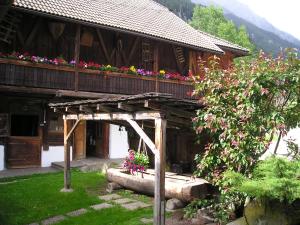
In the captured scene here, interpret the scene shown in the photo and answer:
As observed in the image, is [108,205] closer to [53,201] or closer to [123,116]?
[53,201]

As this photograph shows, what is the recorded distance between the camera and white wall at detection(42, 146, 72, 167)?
15.8m

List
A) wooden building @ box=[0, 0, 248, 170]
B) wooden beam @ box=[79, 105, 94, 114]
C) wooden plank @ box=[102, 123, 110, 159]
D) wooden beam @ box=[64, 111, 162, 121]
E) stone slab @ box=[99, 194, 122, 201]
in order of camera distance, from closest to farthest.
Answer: wooden beam @ box=[64, 111, 162, 121] → wooden beam @ box=[79, 105, 94, 114] → stone slab @ box=[99, 194, 122, 201] → wooden building @ box=[0, 0, 248, 170] → wooden plank @ box=[102, 123, 110, 159]

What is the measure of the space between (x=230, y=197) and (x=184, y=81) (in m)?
11.7

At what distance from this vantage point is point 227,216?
7.20 meters

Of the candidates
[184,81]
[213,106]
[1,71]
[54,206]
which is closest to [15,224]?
[54,206]

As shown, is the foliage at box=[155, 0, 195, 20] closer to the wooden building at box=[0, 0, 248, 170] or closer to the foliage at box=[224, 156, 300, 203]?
the wooden building at box=[0, 0, 248, 170]

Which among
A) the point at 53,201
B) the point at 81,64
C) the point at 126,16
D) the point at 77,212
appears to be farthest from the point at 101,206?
the point at 126,16

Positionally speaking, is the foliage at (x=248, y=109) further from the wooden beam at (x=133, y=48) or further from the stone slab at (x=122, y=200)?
the wooden beam at (x=133, y=48)

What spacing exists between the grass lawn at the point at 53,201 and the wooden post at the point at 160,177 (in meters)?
1.09

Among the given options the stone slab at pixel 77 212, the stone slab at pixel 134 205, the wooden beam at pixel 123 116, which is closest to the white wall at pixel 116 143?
the wooden beam at pixel 123 116

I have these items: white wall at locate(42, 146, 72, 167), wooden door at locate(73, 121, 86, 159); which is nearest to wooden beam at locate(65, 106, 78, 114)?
white wall at locate(42, 146, 72, 167)

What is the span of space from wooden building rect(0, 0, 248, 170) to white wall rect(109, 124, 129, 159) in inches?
2.0

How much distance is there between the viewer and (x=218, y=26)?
149 feet

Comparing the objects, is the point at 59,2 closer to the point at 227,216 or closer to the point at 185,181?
the point at 185,181
